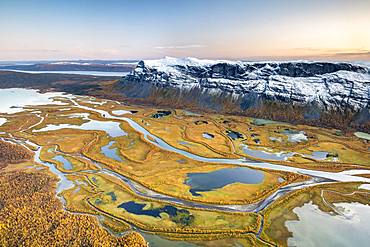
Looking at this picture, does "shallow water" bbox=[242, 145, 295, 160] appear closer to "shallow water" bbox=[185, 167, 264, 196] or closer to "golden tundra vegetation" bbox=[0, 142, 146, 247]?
"shallow water" bbox=[185, 167, 264, 196]

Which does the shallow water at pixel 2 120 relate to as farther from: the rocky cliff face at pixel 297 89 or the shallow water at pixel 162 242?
the shallow water at pixel 162 242

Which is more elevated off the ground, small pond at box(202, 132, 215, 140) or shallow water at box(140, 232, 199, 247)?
small pond at box(202, 132, 215, 140)

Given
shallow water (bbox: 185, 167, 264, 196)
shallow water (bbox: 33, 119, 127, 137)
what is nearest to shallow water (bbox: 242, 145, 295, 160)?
shallow water (bbox: 185, 167, 264, 196)

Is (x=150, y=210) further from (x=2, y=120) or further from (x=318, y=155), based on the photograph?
(x=2, y=120)

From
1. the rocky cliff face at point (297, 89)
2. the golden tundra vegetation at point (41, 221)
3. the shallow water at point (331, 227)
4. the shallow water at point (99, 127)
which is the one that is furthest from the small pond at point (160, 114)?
the shallow water at point (331, 227)

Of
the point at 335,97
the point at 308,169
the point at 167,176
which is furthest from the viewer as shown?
the point at 335,97

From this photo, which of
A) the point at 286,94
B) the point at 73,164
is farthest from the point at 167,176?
the point at 286,94

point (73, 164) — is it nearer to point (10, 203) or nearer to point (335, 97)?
point (10, 203)
